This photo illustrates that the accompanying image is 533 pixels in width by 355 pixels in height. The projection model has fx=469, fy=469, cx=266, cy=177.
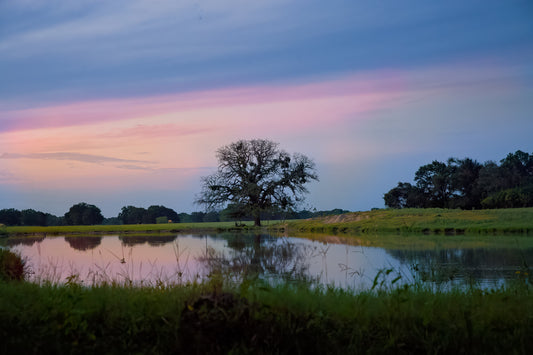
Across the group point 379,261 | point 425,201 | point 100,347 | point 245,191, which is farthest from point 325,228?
point 100,347

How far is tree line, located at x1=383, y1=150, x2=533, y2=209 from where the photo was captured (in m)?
57.4

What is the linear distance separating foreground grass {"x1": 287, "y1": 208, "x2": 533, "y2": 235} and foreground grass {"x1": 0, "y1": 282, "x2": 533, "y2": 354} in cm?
2238

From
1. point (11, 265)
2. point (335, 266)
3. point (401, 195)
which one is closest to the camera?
point (11, 265)

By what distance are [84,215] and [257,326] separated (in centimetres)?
5784

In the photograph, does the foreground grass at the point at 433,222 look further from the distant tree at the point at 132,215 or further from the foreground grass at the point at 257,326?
the distant tree at the point at 132,215

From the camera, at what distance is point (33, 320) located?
542 centimetres

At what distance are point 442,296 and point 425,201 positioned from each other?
58.0 metres

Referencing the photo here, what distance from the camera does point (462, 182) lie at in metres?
61.0

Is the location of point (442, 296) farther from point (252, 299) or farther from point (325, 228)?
point (325, 228)

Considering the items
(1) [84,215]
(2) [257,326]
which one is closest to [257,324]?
(2) [257,326]

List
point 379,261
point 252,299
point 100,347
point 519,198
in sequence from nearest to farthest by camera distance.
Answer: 1. point 100,347
2. point 252,299
3. point 379,261
4. point 519,198

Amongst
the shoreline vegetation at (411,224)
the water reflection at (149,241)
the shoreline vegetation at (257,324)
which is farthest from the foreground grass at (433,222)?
the shoreline vegetation at (257,324)

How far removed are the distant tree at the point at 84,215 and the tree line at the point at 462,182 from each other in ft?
123

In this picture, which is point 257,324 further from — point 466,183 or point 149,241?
point 466,183
